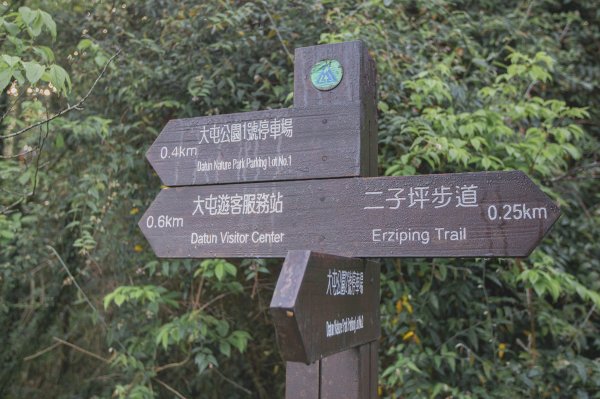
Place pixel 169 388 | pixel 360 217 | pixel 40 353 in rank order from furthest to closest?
pixel 40 353 → pixel 169 388 → pixel 360 217

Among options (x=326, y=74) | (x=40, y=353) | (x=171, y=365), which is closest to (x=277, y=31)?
(x=326, y=74)

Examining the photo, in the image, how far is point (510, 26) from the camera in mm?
4148

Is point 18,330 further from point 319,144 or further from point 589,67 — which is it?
point 589,67

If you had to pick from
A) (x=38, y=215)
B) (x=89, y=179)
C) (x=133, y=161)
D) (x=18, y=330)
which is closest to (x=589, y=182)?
(x=133, y=161)

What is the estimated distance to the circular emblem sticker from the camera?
1937mm

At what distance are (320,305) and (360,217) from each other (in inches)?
16.7

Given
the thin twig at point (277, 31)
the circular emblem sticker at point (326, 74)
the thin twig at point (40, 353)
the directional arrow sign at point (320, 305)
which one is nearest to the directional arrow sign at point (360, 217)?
the directional arrow sign at point (320, 305)

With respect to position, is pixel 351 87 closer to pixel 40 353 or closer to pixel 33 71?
pixel 33 71

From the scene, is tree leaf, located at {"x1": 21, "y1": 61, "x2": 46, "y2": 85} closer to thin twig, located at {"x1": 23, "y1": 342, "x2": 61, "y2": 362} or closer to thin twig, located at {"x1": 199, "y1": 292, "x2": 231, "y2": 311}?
thin twig, located at {"x1": 199, "y1": 292, "x2": 231, "y2": 311}

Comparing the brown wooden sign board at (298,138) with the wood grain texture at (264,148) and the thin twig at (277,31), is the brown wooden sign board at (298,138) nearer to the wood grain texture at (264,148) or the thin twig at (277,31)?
the wood grain texture at (264,148)

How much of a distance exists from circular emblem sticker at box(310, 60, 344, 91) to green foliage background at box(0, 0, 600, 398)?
3.35 feet

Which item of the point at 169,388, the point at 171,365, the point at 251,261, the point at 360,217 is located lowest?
the point at 169,388

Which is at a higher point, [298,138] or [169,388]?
[298,138]

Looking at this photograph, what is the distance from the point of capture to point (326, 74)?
6.41 feet
